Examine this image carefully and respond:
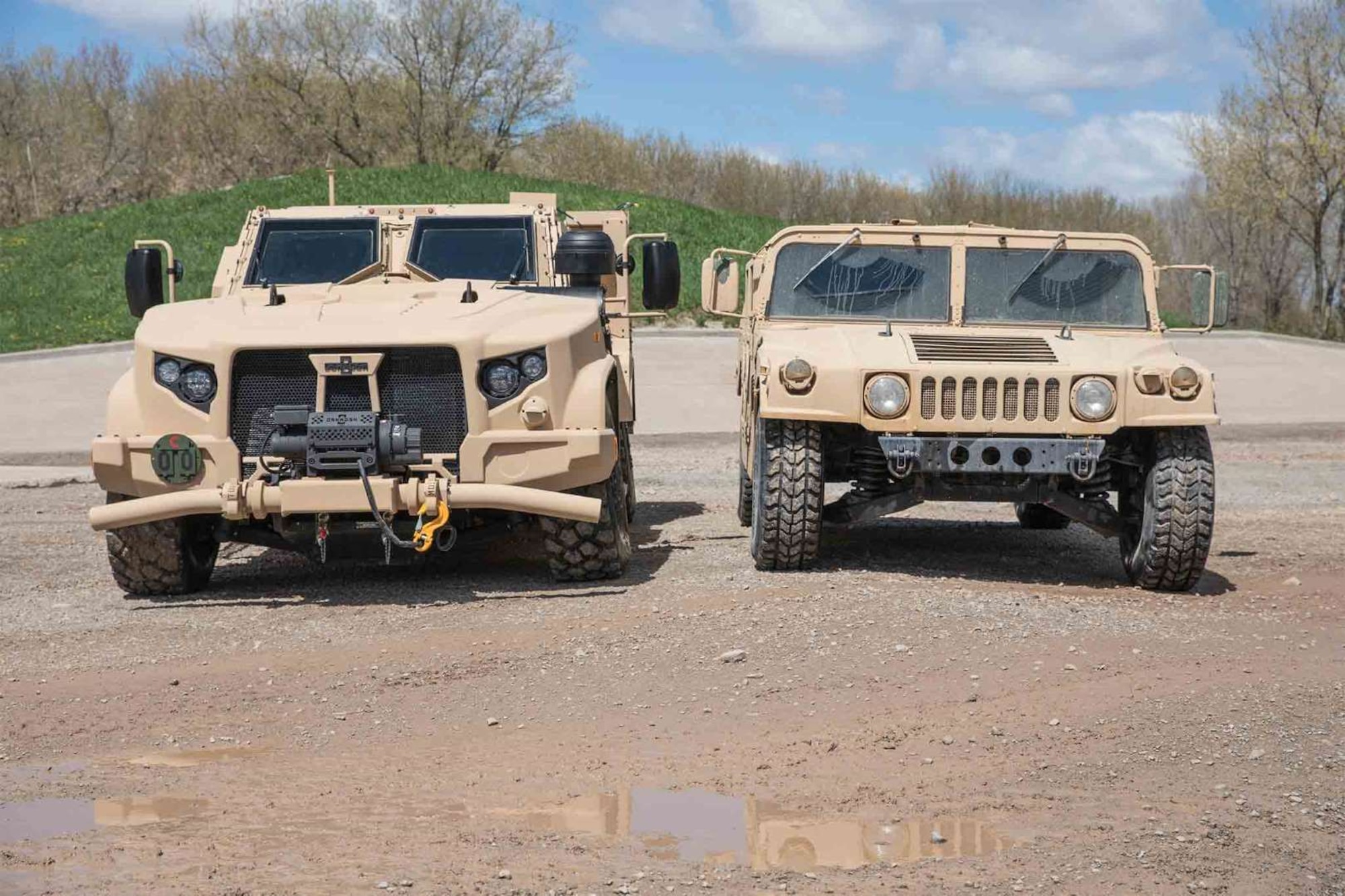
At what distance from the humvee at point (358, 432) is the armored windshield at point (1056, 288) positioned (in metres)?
2.19

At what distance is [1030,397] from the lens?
7629 millimetres

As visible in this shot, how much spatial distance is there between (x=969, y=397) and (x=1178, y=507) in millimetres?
1104

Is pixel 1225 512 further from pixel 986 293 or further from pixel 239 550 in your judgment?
pixel 239 550

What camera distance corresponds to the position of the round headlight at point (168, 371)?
7.40m

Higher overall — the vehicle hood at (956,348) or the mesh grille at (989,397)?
the vehicle hood at (956,348)

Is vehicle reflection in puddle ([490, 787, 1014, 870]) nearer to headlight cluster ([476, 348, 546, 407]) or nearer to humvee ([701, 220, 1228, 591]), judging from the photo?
headlight cluster ([476, 348, 546, 407])

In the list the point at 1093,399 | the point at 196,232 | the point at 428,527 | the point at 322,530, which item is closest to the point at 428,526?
the point at 428,527

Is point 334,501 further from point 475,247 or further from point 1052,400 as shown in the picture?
point 1052,400

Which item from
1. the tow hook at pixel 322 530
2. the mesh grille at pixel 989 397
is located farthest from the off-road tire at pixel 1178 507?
the tow hook at pixel 322 530

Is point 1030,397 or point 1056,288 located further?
point 1056,288

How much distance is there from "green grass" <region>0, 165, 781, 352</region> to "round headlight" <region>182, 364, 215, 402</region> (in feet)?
59.9

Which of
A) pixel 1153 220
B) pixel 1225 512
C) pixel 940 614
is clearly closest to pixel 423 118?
pixel 1153 220

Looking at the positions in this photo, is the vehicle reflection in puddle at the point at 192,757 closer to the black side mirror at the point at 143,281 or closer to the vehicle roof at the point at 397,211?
the black side mirror at the point at 143,281

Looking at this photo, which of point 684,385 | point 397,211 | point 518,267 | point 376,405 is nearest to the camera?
point 376,405
